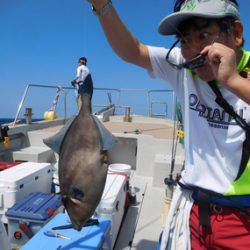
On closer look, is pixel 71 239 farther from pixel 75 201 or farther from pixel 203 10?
pixel 203 10

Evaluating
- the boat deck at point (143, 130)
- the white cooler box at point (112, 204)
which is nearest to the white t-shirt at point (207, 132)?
the white cooler box at point (112, 204)

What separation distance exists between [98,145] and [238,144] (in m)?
0.71

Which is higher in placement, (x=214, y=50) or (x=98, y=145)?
(x=214, y=50)

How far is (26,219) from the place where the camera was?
3.16 metres

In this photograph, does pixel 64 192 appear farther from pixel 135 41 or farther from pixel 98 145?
pixel 135 41

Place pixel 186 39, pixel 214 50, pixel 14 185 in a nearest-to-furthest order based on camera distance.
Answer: pixel 214 50
pixel 186 39
pixel 14 185

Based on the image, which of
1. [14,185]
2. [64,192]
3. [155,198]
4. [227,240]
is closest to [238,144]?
[227,240]

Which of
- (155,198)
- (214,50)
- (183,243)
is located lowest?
(155,198)

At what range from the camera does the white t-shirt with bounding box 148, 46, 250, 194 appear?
1.46m

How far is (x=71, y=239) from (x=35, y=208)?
0.96 m

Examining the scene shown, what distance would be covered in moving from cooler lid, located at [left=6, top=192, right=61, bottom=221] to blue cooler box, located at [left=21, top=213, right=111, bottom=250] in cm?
53

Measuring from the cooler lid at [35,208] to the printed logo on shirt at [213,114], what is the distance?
2252mm

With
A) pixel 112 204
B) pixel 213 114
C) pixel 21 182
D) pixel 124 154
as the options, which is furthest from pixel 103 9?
pixel 124 154

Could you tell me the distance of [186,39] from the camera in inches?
56.4
